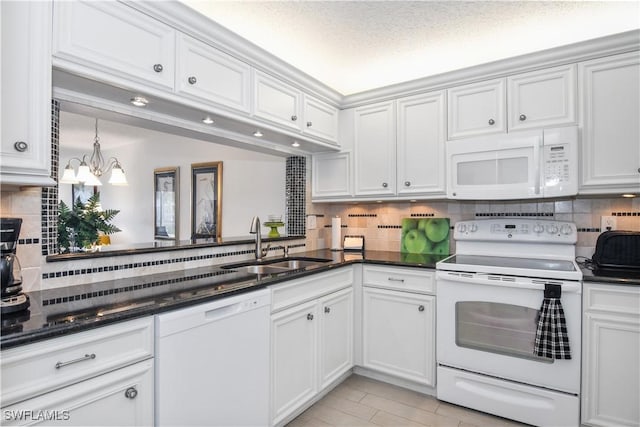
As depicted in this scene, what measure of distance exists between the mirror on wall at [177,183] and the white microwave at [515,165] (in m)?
1.65

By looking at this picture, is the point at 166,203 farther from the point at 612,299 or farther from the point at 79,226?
the point at 612,299

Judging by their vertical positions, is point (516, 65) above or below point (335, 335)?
above

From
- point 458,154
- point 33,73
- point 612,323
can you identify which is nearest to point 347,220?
point 458,154

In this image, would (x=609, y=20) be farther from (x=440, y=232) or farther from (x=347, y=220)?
(x=347, y=220)

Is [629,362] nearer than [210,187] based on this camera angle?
Yes

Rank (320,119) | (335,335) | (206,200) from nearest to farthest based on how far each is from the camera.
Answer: (335,335), (320,119), (206,200)

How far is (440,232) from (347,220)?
0.92m

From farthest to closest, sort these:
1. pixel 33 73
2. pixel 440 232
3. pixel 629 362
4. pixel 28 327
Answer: pixel 440 232, pixel 629 362, pixel 33 73, pixel 28 327

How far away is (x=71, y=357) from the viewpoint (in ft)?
3.63

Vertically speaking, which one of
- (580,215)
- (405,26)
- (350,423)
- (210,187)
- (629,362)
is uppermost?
(405,26)

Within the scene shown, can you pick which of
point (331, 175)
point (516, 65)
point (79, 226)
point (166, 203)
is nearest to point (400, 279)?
point (331, 175)

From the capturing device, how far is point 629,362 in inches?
72.7

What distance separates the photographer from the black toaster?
81.6 inches

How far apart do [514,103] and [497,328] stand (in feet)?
5.00
